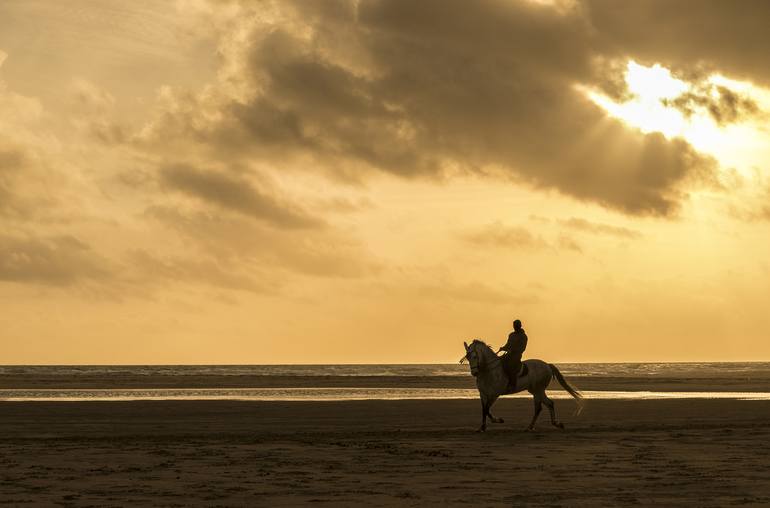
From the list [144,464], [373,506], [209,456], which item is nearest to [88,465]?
[144,464]

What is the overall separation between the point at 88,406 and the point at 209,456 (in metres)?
22.1

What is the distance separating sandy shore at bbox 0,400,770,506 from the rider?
156 centimetres

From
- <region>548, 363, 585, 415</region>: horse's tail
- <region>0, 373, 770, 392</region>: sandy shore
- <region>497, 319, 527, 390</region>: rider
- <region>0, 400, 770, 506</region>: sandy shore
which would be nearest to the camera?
<region>0, 400, 770, 506</region>: sandy shore

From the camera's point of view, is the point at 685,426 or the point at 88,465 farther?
the point at 685,426

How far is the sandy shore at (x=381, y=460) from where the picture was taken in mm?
15141

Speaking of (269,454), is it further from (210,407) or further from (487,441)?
(210,407)

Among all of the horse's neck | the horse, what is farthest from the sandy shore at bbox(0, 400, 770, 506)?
the horse's neck

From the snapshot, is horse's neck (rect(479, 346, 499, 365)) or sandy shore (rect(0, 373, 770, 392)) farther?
sandy shore (rect(0, 373, 770, 392))

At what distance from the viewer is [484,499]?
14758 mm

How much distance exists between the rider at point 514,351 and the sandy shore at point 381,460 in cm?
156

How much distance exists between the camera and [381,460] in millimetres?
19969

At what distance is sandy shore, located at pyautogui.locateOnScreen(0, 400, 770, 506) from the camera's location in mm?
15141

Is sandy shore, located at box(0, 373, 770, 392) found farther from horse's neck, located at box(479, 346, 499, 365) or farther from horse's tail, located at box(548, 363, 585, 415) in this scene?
horse's neck, located at box(479, 346, 499, 365)

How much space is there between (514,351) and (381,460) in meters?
8.96
